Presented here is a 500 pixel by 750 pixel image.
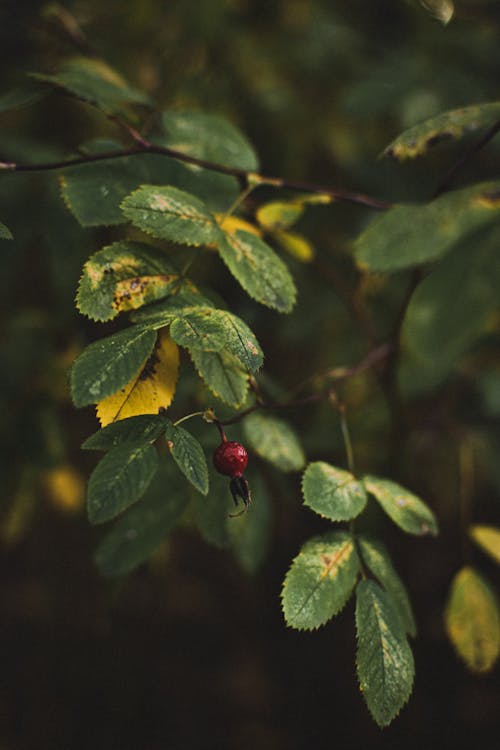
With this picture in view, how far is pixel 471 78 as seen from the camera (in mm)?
1516

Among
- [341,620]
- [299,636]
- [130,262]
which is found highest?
[130,262]

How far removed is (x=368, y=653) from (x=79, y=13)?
1359 mm

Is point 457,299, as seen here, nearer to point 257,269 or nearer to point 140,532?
point 257,269

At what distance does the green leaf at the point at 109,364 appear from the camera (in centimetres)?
57

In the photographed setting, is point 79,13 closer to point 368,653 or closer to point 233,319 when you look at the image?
point 233,319

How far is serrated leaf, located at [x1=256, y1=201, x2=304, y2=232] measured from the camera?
92 centimetres

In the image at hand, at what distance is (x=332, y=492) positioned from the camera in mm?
716

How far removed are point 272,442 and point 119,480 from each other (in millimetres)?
298

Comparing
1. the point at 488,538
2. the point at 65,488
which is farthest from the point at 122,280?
the point at 65,488

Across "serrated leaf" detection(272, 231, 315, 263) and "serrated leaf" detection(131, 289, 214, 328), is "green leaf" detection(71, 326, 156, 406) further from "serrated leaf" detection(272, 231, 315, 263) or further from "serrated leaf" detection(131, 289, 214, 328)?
"serrated leaf" detection(272, 231, 315, 263)

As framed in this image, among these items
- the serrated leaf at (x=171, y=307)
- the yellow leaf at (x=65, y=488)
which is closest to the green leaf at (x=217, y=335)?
the serrated leaf at (x=171, y=307)

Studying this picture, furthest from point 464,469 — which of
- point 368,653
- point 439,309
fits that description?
point 368,653

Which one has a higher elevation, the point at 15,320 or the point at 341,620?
the point at 15,320

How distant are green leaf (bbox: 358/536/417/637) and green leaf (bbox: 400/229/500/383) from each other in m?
0.24
